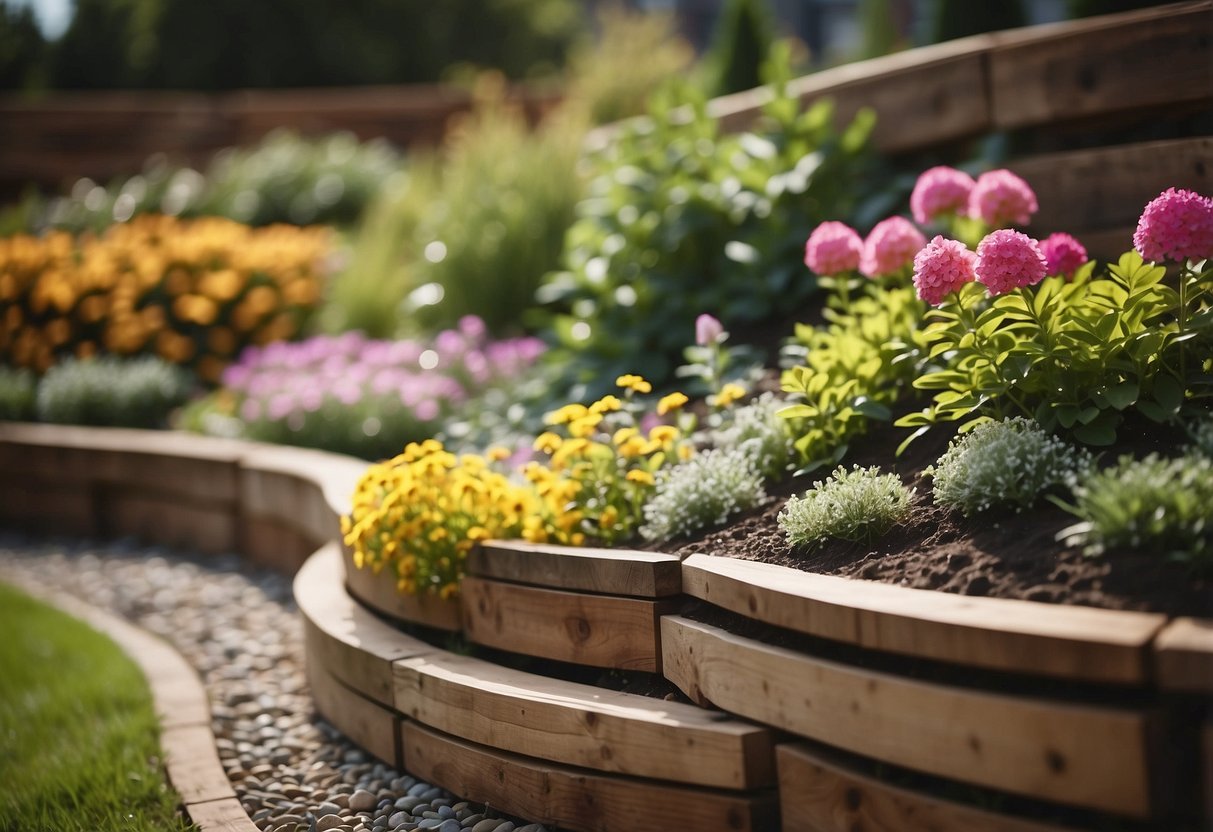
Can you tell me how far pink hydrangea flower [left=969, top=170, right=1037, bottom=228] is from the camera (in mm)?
2891

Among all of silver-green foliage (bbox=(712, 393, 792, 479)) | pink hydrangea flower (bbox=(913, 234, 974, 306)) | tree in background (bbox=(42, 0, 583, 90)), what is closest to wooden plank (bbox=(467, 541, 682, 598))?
silver-green foliage (bbox=(712, 393, 792, 479))

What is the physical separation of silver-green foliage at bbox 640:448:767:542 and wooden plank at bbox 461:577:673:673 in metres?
0.31

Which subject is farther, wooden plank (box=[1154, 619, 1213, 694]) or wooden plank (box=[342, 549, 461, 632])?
wooden plank (box=[342, 549, 461, 632])

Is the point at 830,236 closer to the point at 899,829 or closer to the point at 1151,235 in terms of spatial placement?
the point at 1151,235

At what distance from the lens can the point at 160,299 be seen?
705 cm

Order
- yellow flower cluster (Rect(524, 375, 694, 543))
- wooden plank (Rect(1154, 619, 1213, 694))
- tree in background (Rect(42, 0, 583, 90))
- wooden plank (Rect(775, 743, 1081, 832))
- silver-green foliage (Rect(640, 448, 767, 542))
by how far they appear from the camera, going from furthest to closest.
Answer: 1. tree in background (Rect(42, 0, 583, 90))
2. yellow flower cluster (Rect(524, 375, 694, 543))
3. silver-green foliage (Rect(640, 448, 767, 542))
4. wooden plank (Rect(775, 743, 1081, 832))
5. wooden plank (Rect(1154, 619, 1213, 694))

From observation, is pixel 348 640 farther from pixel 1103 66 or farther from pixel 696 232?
pixel 1103 66

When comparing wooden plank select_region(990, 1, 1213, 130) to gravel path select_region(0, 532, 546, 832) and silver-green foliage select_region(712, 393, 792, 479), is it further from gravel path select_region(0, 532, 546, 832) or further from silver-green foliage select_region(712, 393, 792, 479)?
gravel path select_region(0, 532, 546, 832)

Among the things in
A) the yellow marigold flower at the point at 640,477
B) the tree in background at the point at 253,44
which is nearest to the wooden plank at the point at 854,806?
the yellow marigold flower at the point at 640,477

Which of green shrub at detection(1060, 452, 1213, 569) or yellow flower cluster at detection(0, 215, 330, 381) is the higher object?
yellow flower cluster at detection(0, 215, 330, 381)

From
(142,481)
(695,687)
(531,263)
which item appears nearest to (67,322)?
(142,481)

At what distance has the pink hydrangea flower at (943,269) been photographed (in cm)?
234

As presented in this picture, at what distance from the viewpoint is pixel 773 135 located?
430 cm

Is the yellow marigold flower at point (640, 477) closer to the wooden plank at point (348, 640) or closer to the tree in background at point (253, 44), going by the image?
the wooden plank at point (348, 640)
